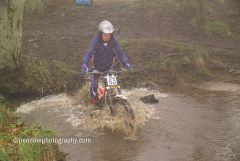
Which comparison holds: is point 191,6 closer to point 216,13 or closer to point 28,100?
point 216,13

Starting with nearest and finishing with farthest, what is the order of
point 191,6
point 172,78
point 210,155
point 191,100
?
point 210,155 < point 191,100 < point 172,78 < point 191,6

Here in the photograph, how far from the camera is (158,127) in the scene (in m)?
9.20

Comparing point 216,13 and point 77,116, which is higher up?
point 216,13

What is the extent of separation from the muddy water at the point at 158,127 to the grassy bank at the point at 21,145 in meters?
1.55

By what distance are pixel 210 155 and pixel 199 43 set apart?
843cm

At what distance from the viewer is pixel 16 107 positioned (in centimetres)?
1076

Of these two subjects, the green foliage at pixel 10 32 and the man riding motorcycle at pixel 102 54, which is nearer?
the man riding motorcycle at pixel 102 54

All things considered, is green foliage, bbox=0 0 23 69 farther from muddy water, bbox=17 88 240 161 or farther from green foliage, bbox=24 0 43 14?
green foliage, bbox=24 0 43 14

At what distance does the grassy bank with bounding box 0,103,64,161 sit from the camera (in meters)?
5.55

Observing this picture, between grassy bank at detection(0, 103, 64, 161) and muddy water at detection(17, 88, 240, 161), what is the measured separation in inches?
60.9

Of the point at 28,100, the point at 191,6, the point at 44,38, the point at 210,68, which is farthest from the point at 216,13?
the point at 28,100

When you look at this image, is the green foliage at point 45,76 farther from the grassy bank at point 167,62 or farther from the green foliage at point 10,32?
the grassy bank at point 167,62

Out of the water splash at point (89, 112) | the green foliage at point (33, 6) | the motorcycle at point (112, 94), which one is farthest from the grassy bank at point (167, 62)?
the green foliage at point (33, 6)

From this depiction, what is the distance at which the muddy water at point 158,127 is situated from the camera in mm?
7734
